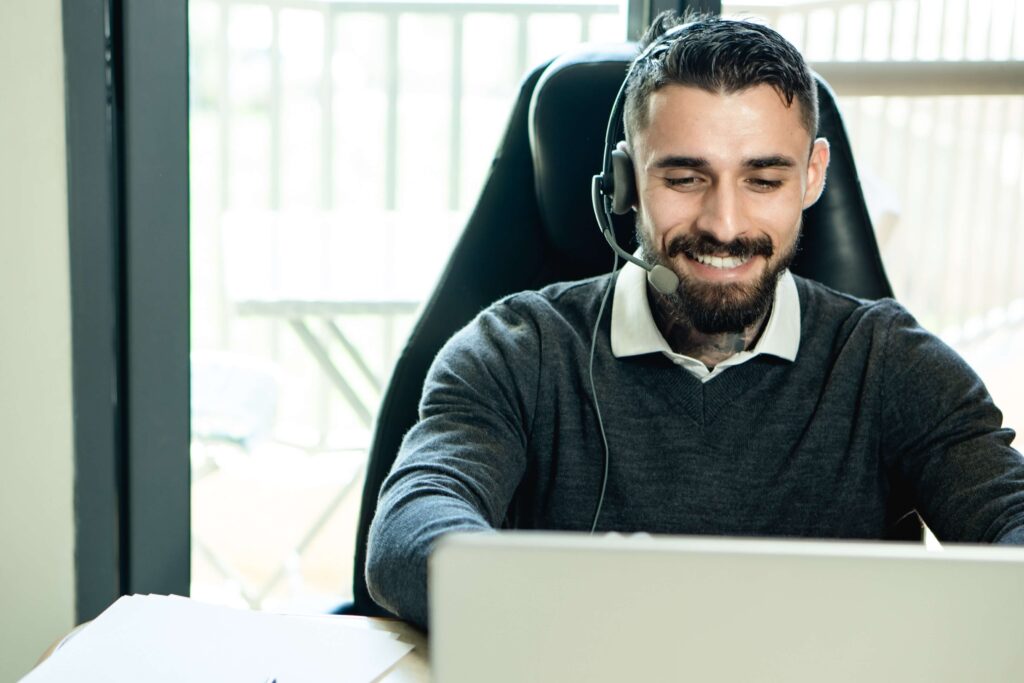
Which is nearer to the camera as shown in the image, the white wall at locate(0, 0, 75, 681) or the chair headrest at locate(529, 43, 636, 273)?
the chair headrest at locate(529, 43, 636, 273)

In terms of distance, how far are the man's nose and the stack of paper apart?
58cm

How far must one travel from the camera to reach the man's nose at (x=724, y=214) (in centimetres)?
123

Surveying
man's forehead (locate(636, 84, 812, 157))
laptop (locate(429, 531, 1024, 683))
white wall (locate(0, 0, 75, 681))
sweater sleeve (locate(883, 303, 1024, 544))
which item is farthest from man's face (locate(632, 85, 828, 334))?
white wall (locate(0, 0, 75, 681))

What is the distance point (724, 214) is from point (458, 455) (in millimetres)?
392

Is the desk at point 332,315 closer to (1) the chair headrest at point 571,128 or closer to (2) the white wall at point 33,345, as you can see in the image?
(2) the white wall at point 33,345

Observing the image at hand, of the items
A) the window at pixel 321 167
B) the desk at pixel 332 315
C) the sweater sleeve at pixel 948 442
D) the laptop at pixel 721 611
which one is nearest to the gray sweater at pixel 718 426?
the sweater sleeve at pixel 948 442

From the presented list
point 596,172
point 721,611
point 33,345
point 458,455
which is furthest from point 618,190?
point 33,345

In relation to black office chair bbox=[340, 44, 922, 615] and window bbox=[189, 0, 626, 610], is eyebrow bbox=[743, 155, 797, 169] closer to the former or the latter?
black office chair bbox=[340, 44, 922, 615]

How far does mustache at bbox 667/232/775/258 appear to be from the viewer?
1.25 metres

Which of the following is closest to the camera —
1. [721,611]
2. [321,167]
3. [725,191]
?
[721,611]

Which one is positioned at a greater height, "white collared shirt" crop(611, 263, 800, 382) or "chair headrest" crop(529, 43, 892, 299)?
"chair headrest" crop(529, 43, 892, 299)

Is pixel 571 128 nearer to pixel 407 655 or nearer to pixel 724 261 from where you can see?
pixel 724 261

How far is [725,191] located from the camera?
124cm

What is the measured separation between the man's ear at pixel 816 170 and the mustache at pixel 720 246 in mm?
86
